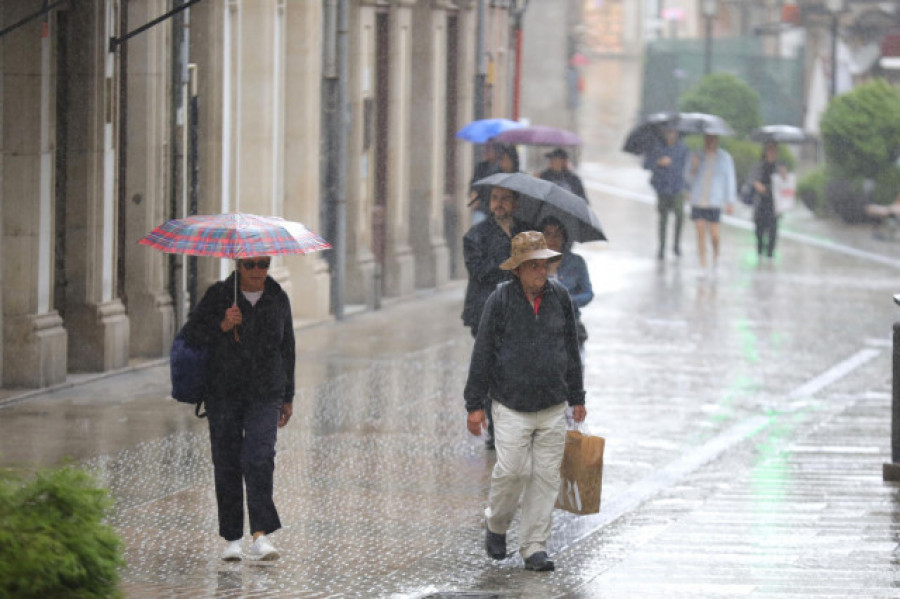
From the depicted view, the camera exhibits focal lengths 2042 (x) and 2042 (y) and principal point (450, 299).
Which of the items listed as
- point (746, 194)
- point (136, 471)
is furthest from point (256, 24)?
point (746, 194)

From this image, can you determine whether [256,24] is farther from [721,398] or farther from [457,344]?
[721,398]

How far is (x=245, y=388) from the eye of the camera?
31.1 feet

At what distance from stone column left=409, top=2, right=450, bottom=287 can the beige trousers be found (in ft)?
49.2

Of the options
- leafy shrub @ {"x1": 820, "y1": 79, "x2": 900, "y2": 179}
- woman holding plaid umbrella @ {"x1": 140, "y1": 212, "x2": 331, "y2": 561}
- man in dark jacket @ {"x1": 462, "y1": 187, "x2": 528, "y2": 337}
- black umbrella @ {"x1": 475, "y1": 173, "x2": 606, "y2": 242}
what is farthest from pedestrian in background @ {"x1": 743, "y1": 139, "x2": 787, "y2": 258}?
woman holding plaid umbrella @ {"x1": 140, "y1": 212, "x2": 331, "y2": 561}

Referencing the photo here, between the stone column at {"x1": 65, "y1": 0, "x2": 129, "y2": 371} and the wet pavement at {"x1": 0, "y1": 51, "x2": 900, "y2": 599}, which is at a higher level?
the stone column at {"x1": 65, "y1": 0, "x2": 129, "y2": 371}

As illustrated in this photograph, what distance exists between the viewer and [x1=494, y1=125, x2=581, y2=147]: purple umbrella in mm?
20234

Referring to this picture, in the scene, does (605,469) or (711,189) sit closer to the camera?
(605,469)

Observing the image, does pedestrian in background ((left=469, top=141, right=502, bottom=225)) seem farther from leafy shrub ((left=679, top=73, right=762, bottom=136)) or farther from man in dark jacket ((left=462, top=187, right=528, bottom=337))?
leafy shrub ((left=679, top=73, right=762, bottom=136))

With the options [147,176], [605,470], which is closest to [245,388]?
[605,470]

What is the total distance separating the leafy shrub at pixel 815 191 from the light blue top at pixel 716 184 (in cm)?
931

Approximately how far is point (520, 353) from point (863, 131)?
1076 inches

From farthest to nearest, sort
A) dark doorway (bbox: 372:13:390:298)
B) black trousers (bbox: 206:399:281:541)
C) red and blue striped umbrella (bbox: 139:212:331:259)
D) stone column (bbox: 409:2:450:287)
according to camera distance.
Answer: stone column (bbox: 409:2:450:287) < dark doorway (bbox: 372:13:390:298) < black trousers (bbox: 206:399:281:541) < red and blue striped umbrella (bbox: 139:212:331:259)

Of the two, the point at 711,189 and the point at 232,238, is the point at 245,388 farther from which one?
the point at 711,189

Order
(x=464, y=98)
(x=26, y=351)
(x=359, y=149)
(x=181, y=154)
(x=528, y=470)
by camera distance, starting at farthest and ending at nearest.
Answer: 1. (x=464, y=98)
2. (x=359, y=149)
3. (x=181, y=154)
4. (x=26, y=351)
5. (x=528, y=470)
